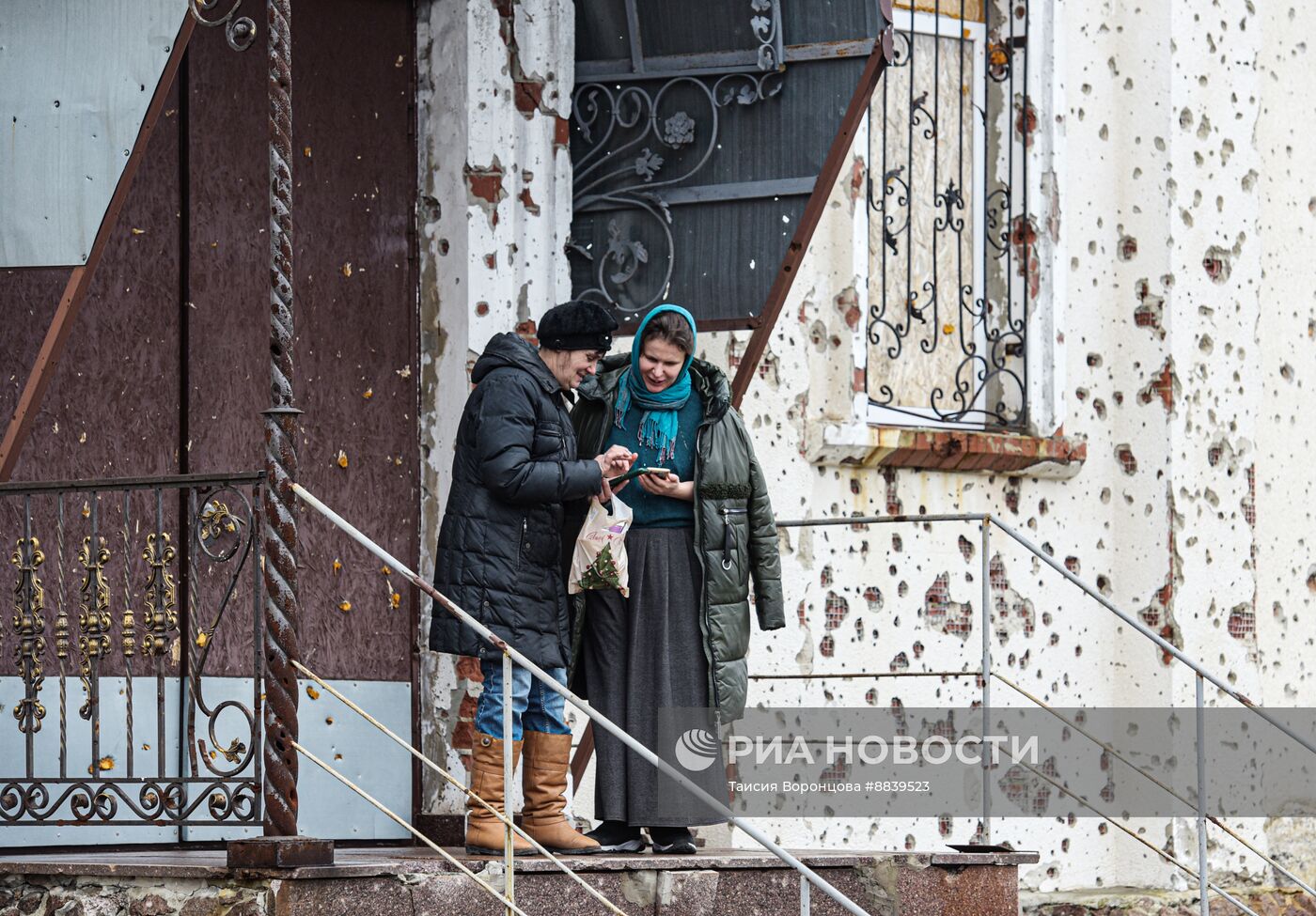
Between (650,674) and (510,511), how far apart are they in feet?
2.13

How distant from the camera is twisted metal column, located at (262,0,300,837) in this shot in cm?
489

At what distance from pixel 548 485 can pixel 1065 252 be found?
3.66 m

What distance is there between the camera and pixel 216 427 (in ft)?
21.5

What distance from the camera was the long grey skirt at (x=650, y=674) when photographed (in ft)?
18.1

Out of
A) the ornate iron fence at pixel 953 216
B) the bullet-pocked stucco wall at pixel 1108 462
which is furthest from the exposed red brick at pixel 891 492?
the ornate iron fence at pixel 953 216

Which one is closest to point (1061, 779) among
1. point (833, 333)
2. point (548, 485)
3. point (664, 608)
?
point (833, 333)

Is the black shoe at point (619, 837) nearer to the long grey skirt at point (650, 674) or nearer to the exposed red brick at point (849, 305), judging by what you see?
the long grey skirt at point (650, 674)

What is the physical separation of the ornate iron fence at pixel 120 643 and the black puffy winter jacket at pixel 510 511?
20.4 inches

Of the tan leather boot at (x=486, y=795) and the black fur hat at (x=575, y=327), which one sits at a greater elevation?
the black fur hat at (x=575, y=327)

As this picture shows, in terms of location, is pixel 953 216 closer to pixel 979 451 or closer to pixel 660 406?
pixel 979 451

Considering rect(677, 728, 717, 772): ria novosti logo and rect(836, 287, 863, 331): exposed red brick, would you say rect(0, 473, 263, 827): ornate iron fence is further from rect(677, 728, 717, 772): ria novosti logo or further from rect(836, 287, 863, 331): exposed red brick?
rect(836, 287, 863, 331): exposed red brick

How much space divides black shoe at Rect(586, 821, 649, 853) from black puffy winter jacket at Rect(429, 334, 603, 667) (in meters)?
0.57

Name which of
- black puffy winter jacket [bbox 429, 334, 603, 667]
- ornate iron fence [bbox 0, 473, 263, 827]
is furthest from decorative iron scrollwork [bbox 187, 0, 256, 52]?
ornate iron fence [bbox 0, 473, 263, 827]

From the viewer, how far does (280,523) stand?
497 centimetres
